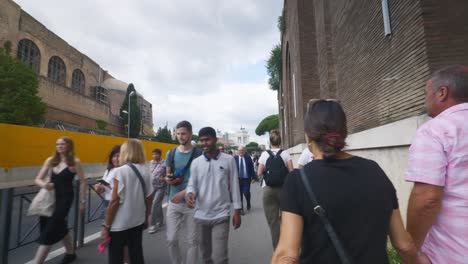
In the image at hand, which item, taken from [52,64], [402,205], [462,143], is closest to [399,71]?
[402,205]

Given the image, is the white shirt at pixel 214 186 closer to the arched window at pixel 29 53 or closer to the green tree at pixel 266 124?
the arched window at pixel 29 53

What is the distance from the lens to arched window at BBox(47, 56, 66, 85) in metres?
36.5

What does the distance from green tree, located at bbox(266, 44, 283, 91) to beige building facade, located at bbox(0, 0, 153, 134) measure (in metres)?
24.6

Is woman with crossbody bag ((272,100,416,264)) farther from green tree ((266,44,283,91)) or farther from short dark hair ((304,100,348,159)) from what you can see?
green tree ((266,44,283,91))

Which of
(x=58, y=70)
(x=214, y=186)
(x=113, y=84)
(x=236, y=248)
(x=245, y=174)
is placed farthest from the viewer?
(x=113, y=84)

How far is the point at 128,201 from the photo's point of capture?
2.85m

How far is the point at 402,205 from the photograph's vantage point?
377 centimetres

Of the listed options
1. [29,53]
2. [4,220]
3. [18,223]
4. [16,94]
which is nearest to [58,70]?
[29,53]

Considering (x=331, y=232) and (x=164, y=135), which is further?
(x=164, y=135)

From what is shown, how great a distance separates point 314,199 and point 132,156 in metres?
2.42

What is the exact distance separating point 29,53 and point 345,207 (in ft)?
134

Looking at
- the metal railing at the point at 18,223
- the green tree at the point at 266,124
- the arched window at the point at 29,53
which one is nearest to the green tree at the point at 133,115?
the arched window at the point at 29,53

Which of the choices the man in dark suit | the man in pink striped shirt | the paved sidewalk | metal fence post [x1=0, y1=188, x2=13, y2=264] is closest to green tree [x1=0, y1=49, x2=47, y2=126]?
the man in dark suit

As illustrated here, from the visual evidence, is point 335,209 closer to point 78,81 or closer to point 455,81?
point 455,81
